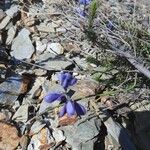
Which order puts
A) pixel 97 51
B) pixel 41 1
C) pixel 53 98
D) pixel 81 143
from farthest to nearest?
pixel 41 1 → pixel 97 51 → pixel 81 143 → pixel 53 98

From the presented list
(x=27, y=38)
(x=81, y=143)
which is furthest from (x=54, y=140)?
(x=27, y=38)

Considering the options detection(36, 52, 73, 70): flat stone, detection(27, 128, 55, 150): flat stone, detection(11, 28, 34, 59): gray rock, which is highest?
detection(11, 28, 34, 59): gray rock

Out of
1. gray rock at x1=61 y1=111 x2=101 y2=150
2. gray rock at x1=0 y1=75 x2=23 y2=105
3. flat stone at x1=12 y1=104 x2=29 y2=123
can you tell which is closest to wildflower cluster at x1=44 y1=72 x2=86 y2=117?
gray rock at x1=61 y1=111 x2=101 y2=150

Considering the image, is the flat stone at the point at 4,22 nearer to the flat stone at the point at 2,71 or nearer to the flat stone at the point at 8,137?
the flat stone at the point at 2,71

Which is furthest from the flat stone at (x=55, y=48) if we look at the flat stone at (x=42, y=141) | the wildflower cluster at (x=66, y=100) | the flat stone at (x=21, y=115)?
the wildflower cluster at (x=66, y=100)

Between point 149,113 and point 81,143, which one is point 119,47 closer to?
point 149,113

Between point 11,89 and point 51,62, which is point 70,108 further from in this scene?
point 51,62

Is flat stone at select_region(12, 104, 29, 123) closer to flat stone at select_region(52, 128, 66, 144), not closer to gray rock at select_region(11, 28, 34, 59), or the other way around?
flat stone at select_region(52, 128, 66, 144)

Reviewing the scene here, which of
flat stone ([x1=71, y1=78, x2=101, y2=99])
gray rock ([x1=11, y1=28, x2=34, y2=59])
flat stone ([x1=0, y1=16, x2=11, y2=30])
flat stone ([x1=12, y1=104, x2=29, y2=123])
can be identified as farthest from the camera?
flat stone ([x1=0, y1=16, x2=11, y2=30])
